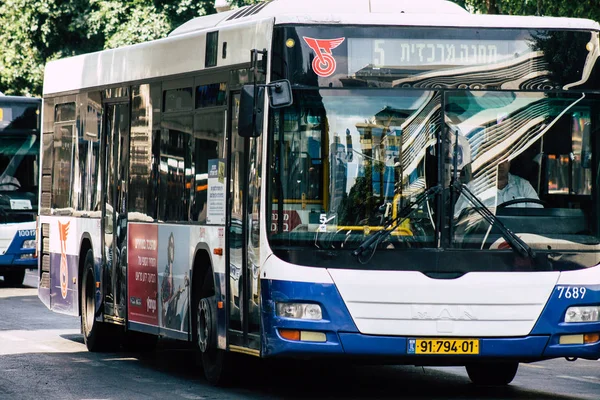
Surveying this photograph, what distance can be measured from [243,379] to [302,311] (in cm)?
185

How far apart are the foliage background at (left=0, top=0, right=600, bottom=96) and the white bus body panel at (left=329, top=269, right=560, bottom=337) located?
25586mm

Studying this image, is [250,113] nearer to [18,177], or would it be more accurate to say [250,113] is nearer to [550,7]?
[550,7]

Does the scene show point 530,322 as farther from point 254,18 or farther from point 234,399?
point 254,18

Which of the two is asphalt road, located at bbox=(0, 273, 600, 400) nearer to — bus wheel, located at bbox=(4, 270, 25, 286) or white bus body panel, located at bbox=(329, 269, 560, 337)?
white bus body panel, located at bbox=(329, 269, 560, 337)

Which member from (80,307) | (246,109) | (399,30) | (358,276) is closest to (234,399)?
(358,276)

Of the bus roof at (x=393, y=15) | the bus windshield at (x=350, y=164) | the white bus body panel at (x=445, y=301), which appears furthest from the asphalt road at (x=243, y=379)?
the bus roof at (x=393, y=15)

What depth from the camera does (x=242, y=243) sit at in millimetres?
11461

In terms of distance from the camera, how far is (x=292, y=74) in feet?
35.4

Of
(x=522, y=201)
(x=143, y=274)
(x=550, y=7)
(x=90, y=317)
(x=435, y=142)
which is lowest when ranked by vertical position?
(x=90, y=317)

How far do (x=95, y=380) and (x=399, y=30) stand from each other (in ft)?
13.3

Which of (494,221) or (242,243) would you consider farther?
(242,243)

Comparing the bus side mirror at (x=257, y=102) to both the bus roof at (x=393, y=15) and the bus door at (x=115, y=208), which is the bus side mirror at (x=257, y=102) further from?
the bus door at (x=115, y=208)

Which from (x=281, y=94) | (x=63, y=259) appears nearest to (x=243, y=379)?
(x=281, y=94)

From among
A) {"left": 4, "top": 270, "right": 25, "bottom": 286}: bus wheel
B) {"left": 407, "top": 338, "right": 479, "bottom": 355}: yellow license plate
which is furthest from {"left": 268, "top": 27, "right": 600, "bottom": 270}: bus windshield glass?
{"left": 4, "top": 270, "right": 25, "bottom": 286}: bus wheel
